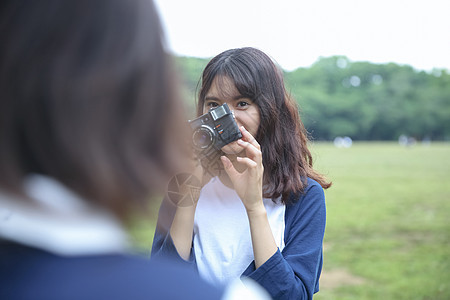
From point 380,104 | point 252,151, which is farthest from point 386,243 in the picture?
point 380,104

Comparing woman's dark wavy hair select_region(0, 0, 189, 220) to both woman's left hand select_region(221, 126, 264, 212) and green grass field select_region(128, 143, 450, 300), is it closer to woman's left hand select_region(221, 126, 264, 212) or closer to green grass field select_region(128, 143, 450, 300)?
green grass field select_region(128, 143, 450, 300)

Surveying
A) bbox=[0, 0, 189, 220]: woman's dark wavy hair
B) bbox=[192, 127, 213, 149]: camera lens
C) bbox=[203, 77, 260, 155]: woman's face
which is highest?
bbox=[0, 0, 189, 220]: woman's dark wavy hair

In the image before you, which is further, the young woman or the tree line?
the tree line

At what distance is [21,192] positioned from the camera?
2.19ft

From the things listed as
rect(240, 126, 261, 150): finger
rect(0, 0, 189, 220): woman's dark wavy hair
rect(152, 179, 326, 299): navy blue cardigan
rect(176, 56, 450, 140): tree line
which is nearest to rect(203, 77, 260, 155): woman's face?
rect(240, 126, 261, 150): finger

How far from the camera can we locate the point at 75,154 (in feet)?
2.22

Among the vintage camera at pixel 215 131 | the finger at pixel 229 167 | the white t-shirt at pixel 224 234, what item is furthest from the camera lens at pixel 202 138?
the white t-shirt at pixel 224 234

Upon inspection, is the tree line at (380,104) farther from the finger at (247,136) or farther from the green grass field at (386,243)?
the finger at (247,136)

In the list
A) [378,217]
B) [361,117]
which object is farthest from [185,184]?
[361,117]

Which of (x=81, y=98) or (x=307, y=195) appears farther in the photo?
(x=307, y=195)

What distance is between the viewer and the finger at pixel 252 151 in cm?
184

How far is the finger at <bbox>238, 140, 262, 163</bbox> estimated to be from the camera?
1.84 meters

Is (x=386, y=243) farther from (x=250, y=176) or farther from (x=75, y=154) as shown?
(x=75, y=154)

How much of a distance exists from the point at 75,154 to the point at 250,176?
1177mm
